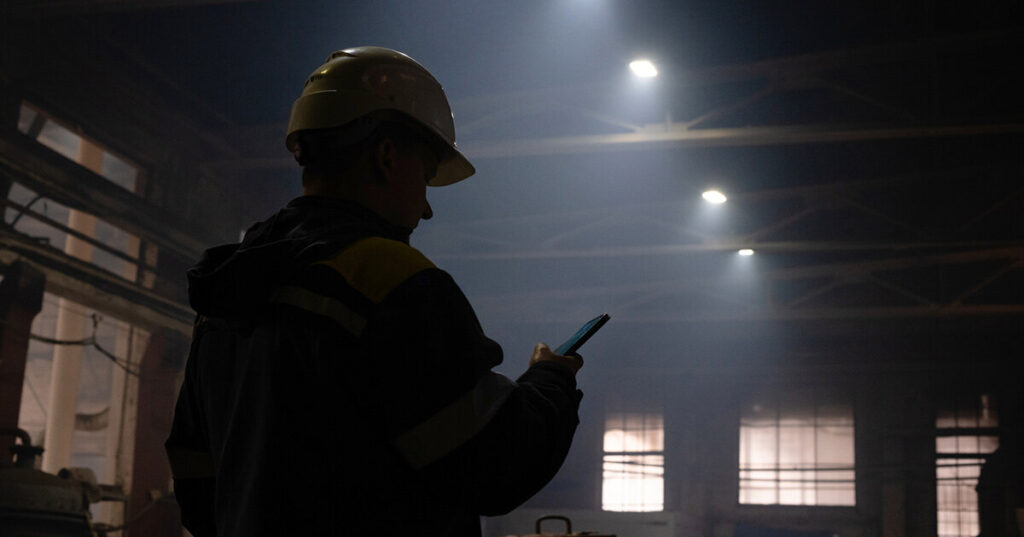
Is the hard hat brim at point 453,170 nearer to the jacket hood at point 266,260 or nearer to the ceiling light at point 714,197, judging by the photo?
the jacket hood at point 266,260

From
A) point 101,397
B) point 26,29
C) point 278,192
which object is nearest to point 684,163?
point 278,192

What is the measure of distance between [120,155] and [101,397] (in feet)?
31.2

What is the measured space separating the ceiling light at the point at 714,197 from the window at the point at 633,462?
643 centimetres

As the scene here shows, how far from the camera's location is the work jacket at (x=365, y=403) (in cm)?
137

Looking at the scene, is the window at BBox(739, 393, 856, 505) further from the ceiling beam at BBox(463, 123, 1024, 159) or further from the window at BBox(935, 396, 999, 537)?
the ceiling beam at BBox(463, 123, 1024, 159)

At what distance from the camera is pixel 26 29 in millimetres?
10523

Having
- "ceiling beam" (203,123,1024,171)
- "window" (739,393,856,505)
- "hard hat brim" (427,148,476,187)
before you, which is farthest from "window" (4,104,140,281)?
"window" (739,393,856,505)

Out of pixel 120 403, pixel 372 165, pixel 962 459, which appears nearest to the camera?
pixel 372 165

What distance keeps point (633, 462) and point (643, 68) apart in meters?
10.9

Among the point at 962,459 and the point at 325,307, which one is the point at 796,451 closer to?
the point at 962,459

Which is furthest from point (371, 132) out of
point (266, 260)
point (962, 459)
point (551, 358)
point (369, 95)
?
point (962, 459)

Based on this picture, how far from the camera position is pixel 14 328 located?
1010 cm

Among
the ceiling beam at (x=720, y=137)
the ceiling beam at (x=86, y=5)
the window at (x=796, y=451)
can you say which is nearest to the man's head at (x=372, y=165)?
the ceiling beam at (x=86, y=5)

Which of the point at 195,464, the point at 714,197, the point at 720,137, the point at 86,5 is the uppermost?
the point at 86,5
